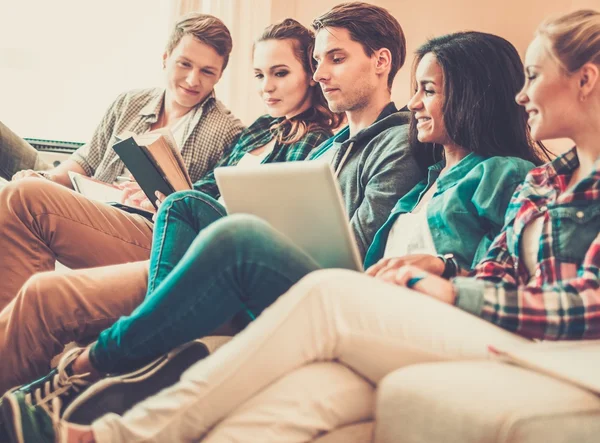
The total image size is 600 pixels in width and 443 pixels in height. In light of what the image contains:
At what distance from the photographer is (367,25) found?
6.42 feet

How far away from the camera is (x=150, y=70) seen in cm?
323

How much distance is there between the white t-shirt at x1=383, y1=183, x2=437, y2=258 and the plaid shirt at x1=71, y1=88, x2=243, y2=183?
0.94m

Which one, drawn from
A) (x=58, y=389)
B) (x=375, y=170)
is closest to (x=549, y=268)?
(x=375, y=170)

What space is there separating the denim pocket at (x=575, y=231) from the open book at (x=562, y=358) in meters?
0.16

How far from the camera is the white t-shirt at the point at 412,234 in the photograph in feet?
4.89

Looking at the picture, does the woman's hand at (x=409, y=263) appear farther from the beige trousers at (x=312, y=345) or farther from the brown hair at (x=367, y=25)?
the brown hair at (x=367, y=25)

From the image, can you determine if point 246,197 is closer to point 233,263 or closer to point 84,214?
point 233,263

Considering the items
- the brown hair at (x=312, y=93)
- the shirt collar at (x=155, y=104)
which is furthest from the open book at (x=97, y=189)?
the brown hair at (x=312, y=93)

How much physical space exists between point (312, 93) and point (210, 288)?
47.9 inches

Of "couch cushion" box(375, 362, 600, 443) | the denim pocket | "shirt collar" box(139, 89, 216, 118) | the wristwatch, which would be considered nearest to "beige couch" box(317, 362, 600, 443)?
"couch cushion" box(375, 362, 600, 443)

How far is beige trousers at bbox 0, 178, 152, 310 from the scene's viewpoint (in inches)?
66.2

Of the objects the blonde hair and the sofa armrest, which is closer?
the blonde hair

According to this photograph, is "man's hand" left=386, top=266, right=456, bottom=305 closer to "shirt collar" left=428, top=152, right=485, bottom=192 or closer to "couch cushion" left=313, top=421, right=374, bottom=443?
"couch cushion" left=313, top=421, right=374, bottom=443

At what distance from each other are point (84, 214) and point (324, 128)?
2.59 ft
